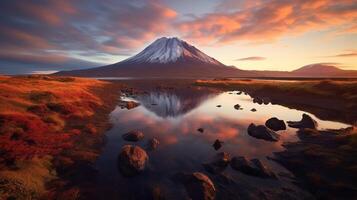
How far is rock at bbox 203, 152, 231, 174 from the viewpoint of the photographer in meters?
21.0

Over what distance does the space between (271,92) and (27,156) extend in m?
81.8

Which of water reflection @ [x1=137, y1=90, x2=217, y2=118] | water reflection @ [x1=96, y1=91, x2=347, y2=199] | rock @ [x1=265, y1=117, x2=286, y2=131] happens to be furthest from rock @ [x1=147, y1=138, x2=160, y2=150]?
water reflection @ [x1=137, y1=90, x2=217, y2=118]

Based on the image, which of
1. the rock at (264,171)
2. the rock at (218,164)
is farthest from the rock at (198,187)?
the rock at (264,171)

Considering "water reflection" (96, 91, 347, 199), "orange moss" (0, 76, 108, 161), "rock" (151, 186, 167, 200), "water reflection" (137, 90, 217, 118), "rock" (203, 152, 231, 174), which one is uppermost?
"orange moss" (0, 76, 108, 161)

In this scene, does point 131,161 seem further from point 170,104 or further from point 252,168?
point 170,104

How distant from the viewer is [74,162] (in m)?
21.9

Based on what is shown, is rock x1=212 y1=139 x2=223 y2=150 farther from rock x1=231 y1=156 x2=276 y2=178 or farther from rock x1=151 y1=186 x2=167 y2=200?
rock x1=151 y1=186 x2=167 y2=200

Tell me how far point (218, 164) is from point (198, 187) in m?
4.99

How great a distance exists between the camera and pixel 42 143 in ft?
82.0

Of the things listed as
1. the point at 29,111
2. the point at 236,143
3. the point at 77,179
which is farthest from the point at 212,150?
the point at 29,111

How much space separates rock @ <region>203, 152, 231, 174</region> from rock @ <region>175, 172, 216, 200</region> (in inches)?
116

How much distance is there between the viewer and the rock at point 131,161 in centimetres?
2033

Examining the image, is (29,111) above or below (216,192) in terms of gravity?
above

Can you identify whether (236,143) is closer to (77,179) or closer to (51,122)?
(77,179)
